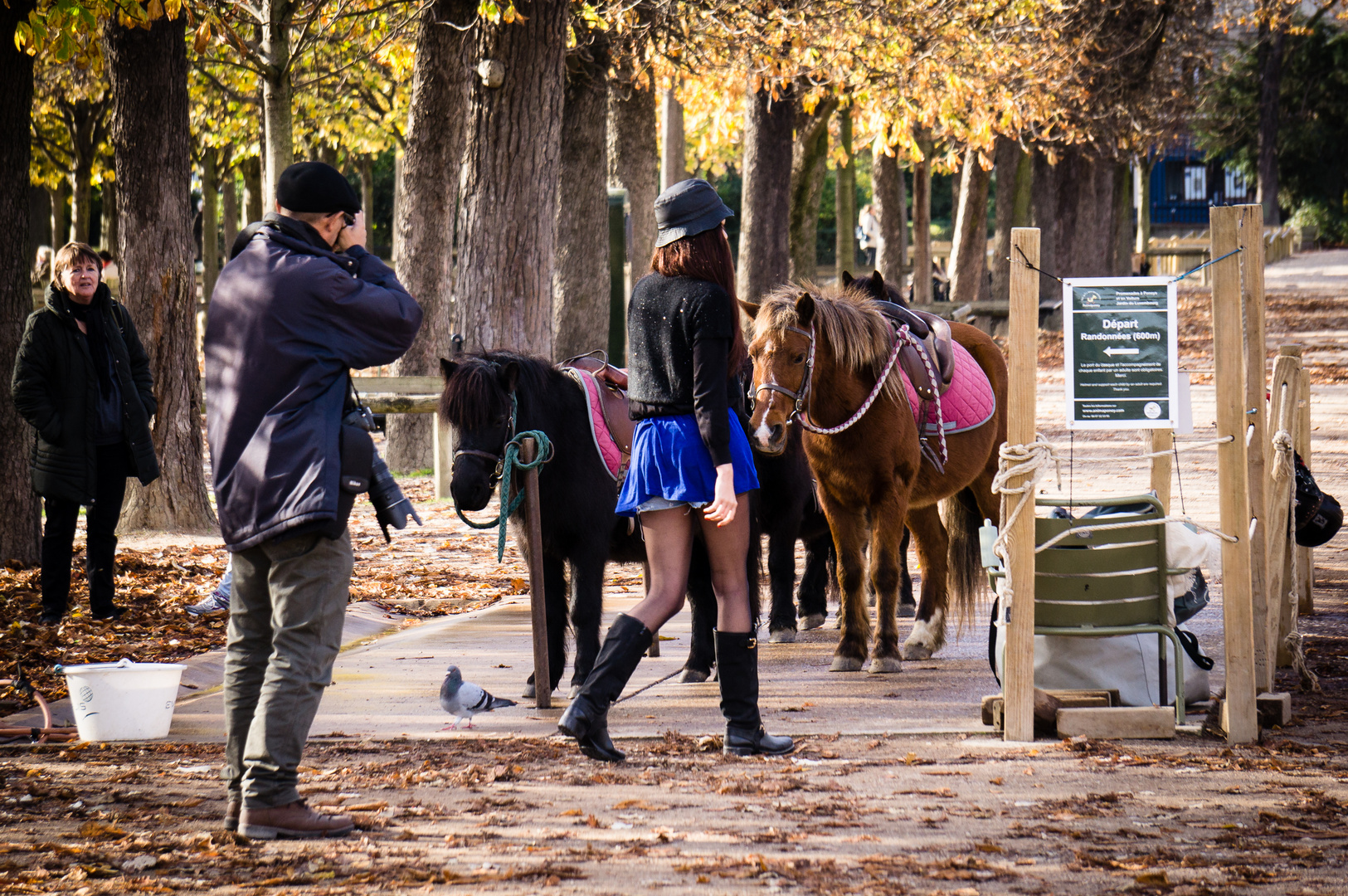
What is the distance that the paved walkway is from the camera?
30.8m

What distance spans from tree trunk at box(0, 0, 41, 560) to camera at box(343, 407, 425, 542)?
227 inches

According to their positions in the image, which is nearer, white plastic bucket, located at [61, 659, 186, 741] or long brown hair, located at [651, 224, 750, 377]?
long brown hair, located at [651, 224, 750, 377]

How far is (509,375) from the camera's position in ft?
19.6

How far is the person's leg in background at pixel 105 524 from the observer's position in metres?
8.09

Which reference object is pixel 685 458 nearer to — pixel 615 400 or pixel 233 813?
pixel 615 400

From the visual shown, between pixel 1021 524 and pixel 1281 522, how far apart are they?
5.65 feet

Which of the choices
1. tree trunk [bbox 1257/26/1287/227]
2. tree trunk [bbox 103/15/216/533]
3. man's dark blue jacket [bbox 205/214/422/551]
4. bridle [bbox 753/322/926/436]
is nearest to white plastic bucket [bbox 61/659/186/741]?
man's dark blue jacket [bbox 205/214/422/551]

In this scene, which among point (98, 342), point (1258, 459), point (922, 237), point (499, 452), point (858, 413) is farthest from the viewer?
point (922, 237)

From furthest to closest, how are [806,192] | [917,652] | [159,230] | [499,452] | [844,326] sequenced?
[806,192], [159,230], [917,652], [844,326], [499,452]

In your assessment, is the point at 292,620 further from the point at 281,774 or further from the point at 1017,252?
the point at 1017,252

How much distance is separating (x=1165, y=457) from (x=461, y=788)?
11.8 ft

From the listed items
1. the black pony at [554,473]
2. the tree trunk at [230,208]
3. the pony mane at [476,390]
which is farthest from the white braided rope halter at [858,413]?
the tree trunk at [230,208]

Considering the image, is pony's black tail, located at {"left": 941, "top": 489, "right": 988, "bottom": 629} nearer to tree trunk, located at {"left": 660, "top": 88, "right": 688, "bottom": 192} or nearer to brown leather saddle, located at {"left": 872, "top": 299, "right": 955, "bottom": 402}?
brown leather saddle, located at {"left": 872, "top": 299, "right": 955, "bottom": 402}

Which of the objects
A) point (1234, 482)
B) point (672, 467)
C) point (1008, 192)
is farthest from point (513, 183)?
point (1008, 192)
